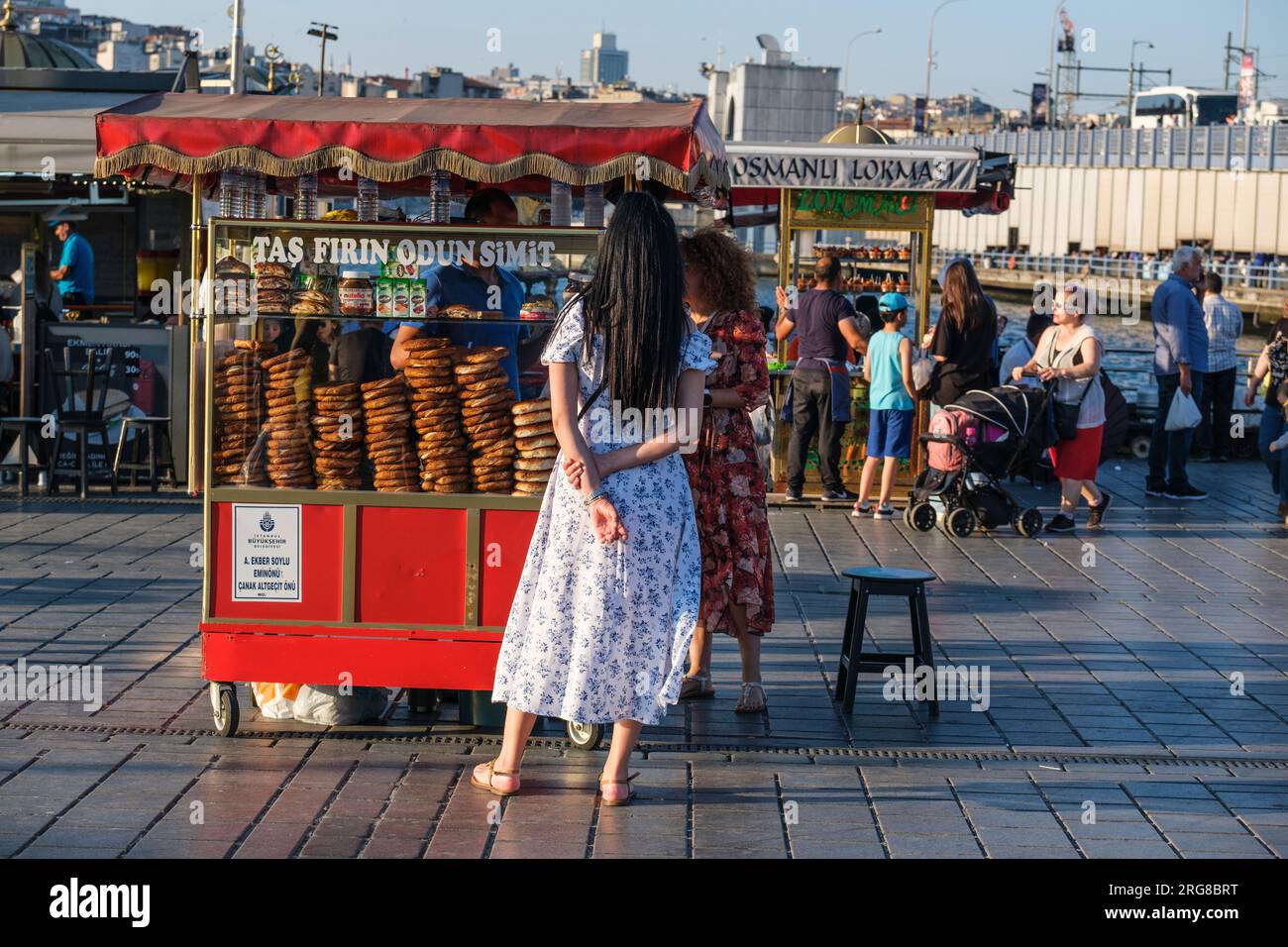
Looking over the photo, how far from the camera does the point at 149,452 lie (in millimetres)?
12562

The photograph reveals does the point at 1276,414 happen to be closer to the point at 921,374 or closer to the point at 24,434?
the point at 921,374

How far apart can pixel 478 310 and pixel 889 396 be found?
20.2 ft

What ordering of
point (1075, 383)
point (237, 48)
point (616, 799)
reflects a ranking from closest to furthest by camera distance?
point (616, 799) < point (1075, 383) < point (237, 48)

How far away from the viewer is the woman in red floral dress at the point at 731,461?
647 cm

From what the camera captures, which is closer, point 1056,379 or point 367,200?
point 367,200

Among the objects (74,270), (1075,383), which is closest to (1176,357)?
(1075,383)

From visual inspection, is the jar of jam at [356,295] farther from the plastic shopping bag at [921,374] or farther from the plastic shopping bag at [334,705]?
the plastic shopping bag at [921,374]

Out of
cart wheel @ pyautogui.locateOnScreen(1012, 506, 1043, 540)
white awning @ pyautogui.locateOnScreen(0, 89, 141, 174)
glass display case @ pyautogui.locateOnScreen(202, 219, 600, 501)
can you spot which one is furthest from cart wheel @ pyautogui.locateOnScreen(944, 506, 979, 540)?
white awning @ pyautogui.locateOnScreen(0, 89, 141, 174)

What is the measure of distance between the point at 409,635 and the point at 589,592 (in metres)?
1.04

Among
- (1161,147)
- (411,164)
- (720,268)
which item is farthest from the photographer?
(1161,147)

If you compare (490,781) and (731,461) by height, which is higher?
(731,461)

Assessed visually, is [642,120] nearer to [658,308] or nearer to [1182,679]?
[658,308]

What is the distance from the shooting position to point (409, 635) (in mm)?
→ 5980

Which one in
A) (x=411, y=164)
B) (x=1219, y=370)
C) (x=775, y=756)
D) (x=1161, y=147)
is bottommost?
(x=775, y=756)
